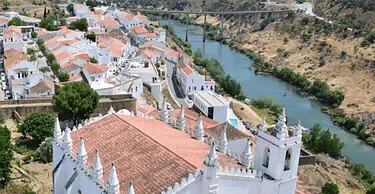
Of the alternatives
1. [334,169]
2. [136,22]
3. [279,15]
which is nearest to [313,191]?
[334,169]

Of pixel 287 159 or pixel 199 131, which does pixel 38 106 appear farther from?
pixel 287 159

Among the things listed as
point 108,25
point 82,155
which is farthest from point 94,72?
point 108,25

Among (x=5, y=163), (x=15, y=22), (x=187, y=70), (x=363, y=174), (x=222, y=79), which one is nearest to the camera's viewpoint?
(x=5, y=163)

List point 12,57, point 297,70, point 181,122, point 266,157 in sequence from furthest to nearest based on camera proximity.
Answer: point 297,70
point 12,57
point 181,122
point 266,157

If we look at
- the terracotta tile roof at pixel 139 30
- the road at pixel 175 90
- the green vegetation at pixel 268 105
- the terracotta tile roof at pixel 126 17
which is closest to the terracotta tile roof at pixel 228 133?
the road at pixel 175 90

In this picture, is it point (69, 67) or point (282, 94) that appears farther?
point (282, 94)

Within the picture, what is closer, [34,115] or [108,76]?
[34,115]

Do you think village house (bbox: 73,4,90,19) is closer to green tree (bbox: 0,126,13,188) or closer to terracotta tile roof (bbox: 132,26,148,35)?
terracotta tile roof (bbox: 132,26,148,35)

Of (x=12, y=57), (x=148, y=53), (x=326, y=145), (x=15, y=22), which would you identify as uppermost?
(x=15, y=22)

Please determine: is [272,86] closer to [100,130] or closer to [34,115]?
[34,115]
